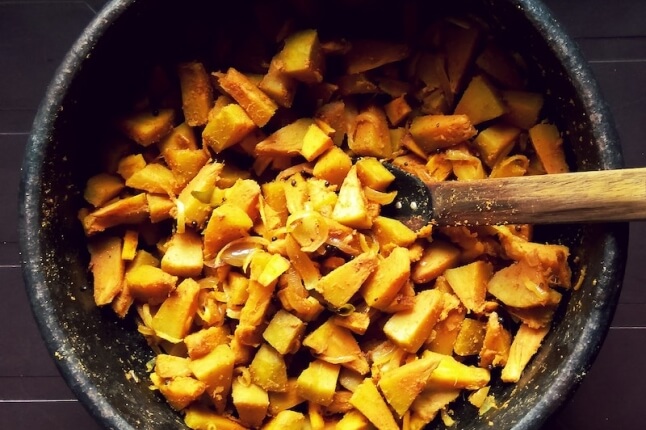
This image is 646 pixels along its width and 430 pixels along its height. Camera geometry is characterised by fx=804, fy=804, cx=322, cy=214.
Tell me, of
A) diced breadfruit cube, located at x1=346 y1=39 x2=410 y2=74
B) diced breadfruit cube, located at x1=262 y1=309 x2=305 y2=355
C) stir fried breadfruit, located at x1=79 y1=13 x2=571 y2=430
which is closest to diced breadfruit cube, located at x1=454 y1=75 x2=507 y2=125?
stir fried breadfruit, located at x1=79 y1=13 x2=571 y2=430

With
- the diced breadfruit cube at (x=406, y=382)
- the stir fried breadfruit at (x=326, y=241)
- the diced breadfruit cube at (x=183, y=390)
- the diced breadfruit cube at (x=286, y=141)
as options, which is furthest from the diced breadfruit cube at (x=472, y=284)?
the diced breadfruit cube at (x=183, y=390)

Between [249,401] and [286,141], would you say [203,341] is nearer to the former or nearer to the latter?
[249,401]

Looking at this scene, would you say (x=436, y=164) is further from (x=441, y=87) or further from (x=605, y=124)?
(x=605, y=124)

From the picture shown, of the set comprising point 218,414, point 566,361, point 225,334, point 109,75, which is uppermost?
point 109,75

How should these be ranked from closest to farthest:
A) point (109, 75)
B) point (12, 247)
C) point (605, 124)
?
point (605, 124), point (109, 75), point (12, 247)

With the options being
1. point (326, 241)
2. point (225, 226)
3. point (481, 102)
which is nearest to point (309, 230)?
point (326, 241)

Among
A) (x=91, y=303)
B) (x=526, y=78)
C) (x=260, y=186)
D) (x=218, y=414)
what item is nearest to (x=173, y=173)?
(x=260, y=186)
